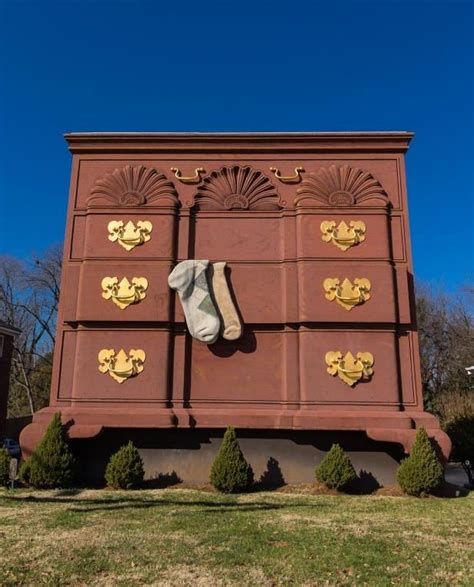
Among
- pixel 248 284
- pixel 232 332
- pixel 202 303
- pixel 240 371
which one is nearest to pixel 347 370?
pixel 240 371

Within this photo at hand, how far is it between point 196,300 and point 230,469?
11.3ft

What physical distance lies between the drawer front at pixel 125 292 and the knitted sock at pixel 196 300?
0.31 m

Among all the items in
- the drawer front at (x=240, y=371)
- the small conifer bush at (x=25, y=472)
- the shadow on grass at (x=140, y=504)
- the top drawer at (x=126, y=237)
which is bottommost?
the shadow on grass at (x=140, y=504)

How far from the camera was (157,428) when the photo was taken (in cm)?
989

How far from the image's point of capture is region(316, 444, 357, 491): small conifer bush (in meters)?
9.21

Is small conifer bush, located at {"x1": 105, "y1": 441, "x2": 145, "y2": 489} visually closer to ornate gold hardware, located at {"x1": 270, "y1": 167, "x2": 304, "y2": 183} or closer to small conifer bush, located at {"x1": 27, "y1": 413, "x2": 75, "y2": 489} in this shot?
small conifer bush, located at {"x1": 27, "y1": 413, "x2": 75, "y2": 489}

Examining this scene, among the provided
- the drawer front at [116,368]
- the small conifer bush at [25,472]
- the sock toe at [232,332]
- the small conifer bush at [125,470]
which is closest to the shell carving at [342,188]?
the sock toe at [232,332]

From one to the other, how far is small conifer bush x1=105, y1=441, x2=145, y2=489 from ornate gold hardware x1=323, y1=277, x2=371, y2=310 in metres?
5.10

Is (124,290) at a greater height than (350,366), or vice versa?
(124,290)

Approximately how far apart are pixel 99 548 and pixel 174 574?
48.3 inches

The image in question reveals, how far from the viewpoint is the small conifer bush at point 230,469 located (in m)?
9.20

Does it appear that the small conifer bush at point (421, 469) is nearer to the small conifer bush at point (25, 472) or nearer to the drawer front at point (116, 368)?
the drawer front at point (116, 368)

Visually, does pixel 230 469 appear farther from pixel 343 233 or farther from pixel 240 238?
pixel 343 233

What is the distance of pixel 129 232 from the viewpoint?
10.7 meters
